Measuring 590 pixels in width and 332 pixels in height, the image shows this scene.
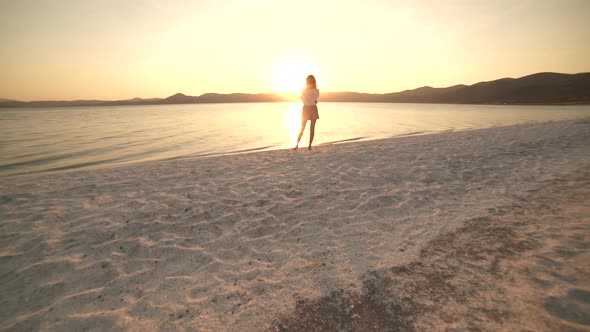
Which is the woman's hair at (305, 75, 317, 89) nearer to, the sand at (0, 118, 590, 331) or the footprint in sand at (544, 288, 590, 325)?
the sand at (0, 118, 590, 331)

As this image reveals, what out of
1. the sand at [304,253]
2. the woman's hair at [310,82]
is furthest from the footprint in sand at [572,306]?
the woman's hair at [310,82]

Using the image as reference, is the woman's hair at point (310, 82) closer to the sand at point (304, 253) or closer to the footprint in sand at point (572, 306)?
the sand at point (304, 253)

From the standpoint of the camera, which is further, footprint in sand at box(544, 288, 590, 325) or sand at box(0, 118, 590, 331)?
sand at box(0, 118, 590, 331)

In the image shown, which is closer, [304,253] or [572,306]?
[572,306]

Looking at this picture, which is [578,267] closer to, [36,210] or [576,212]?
[576,212]

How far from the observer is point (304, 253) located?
144 inches

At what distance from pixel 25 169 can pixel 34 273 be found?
32.0 feet

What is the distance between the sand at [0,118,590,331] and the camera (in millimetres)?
2555

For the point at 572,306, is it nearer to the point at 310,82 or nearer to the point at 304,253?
the point at 304,253

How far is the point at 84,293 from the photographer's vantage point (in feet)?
9.73

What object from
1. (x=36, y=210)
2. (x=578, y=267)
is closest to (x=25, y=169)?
(x=36, y=210)

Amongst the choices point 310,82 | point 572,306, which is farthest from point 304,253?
point 310,82

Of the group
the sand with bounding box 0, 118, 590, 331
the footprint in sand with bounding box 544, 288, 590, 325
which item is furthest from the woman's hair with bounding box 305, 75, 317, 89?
the footprint in sand with bounding box 544, 288, 590, 325

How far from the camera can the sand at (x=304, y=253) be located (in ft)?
8.38
